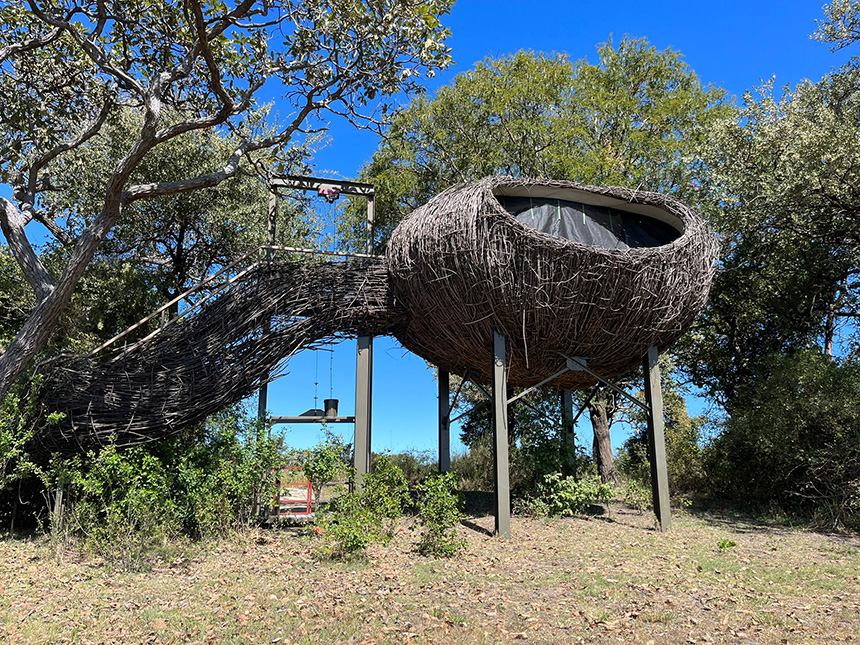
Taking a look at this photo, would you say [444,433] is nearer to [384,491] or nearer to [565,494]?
[565,494]

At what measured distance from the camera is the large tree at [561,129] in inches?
615

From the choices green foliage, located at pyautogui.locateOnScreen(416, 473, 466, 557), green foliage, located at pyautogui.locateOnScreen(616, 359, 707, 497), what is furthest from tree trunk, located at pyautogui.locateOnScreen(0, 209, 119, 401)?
green foliage, located at pyautogui.locateOnScreen(616, 359, 707, 497)

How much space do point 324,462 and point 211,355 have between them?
2410 mm

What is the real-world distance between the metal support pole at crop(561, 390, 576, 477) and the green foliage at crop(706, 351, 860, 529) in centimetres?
335

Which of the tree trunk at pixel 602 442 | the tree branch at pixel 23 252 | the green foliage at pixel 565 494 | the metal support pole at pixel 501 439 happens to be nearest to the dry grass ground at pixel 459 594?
the metal support pole at pixel 501 439

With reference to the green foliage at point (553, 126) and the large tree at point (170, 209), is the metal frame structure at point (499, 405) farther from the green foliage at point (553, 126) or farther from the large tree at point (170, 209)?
the green foliage at point (553, 126)

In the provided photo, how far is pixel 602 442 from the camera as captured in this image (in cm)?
1557

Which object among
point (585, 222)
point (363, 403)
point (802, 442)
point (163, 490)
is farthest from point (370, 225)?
point (802, 442)

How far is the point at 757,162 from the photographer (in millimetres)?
12977

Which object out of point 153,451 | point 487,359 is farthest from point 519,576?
point 153,451

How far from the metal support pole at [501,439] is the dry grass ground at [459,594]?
0.36m

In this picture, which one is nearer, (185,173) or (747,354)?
(185,173)

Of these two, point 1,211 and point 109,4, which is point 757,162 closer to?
point 109,4

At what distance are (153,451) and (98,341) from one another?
488 centimetres
